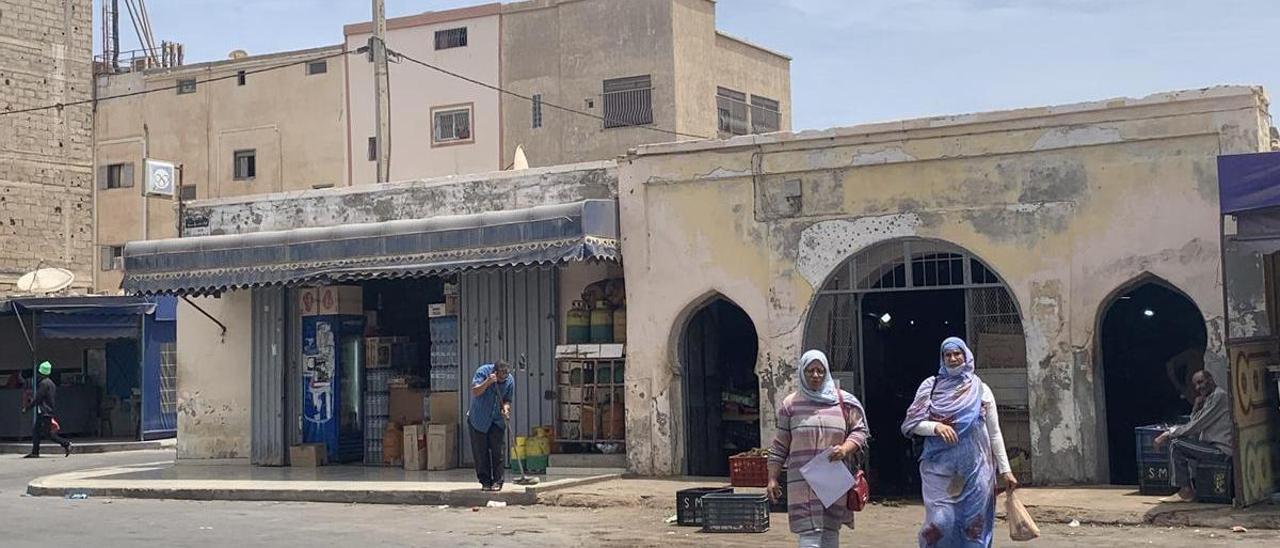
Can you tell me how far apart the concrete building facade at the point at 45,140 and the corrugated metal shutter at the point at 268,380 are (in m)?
22.7

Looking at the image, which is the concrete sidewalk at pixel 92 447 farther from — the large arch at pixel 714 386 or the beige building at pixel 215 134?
the beige building at pixel 215 134

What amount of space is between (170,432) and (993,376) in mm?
18315

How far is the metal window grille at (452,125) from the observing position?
4184 centimetres

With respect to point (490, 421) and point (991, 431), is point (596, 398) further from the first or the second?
point (991, 431)

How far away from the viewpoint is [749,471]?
15.7 metres

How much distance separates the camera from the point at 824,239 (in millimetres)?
16828

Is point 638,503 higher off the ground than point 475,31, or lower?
lower

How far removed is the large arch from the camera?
59.0ft

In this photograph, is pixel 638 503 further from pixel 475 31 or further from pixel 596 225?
pixel 475 31

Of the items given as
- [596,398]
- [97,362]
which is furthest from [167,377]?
[596,398]

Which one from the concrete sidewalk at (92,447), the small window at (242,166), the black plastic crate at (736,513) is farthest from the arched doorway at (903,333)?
the small window at (242,166)

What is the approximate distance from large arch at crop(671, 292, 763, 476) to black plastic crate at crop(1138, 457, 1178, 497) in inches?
195

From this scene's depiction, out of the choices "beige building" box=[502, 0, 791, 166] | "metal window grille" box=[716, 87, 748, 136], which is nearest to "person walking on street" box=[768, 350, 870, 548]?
"beige building" box=[502, 0, 791, 166]

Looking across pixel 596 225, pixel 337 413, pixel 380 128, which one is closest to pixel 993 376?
pixel 596 225
